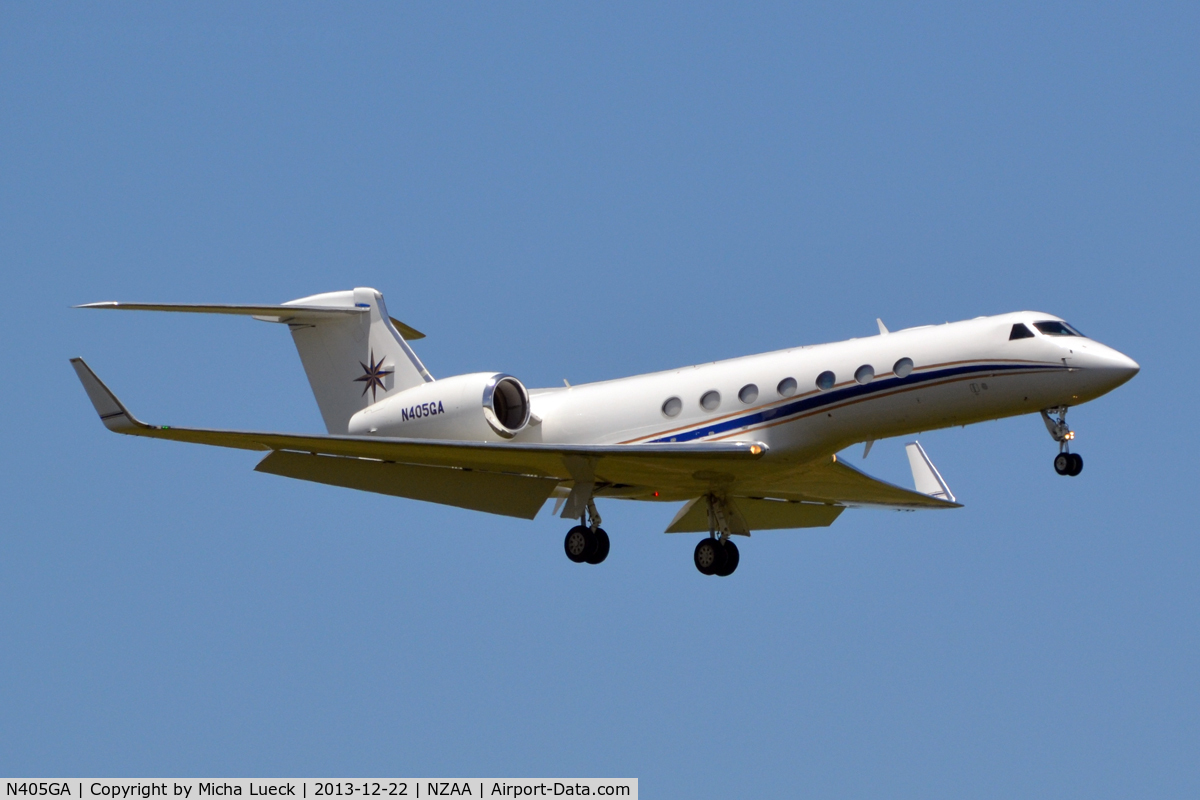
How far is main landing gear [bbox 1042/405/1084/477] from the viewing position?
68.3ft

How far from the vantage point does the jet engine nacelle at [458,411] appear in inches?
953

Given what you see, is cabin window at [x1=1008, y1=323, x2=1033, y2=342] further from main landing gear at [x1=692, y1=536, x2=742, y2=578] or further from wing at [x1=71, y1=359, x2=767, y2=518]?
main landing gear at [x1=692, y1=536, x2=742, y2=578]

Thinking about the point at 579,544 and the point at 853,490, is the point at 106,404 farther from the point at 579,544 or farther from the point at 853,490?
the point at 853,490

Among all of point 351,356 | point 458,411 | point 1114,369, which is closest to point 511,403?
point 458,411

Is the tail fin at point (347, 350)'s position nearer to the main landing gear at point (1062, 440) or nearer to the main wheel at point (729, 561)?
the main wheel at point (729, 561)

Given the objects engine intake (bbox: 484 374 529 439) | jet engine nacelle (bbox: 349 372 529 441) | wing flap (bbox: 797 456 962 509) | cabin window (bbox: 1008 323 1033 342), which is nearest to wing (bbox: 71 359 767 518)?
jet engine nacelle (bbox: 349 372 529 441)

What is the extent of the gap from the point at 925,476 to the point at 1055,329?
6916 millimetres

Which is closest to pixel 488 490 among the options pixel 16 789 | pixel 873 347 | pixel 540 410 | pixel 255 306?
pixel 540 410

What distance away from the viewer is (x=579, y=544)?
77.3ft

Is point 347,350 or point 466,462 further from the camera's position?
point 347,350

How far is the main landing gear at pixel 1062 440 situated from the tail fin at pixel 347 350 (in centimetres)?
999

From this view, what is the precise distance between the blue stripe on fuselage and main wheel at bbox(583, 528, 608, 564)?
1.78 meters

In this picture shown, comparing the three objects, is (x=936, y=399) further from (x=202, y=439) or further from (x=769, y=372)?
(x=202, y=439)

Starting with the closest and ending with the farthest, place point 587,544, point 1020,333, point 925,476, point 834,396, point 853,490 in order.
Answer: point 1020,333
point 834,396
point 587,544
point 853,490
point 925,476
